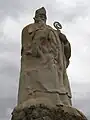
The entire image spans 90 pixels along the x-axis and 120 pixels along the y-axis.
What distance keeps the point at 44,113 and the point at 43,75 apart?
185cm

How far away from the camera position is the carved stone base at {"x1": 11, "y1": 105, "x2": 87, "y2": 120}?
46.9 ft

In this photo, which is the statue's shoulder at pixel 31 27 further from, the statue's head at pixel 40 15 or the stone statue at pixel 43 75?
the statue's head at pixel 40 15

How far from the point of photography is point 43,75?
51.0ft

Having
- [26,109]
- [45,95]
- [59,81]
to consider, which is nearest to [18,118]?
[26,109]

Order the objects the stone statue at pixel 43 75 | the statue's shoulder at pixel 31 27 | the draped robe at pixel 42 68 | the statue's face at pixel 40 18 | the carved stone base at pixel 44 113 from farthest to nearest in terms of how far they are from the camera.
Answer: the statue's face at pixel 40 18 < the statue's shoulder at pixel 31 27 < the draped robe at pixel 42 68 < the stone statue at pixel 43 75 < the carved stone base at pixel 44 113

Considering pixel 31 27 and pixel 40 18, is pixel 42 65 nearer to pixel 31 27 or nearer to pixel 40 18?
pixel 31 27

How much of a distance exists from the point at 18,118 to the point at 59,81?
2425mm

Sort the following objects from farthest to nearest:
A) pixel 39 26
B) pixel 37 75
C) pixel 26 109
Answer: pixel 39 26
pixel 37 75
pixel 26 109

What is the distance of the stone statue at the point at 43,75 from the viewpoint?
14.5 meters

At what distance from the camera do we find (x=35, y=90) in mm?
15234

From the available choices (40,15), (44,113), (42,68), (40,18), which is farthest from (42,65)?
(40,15)

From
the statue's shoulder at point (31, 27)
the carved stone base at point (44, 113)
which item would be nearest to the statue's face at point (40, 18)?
the statue's shoulder at point (31, 27)

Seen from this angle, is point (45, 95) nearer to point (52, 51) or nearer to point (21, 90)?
point (21, 90)

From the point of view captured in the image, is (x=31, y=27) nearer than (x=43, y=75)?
No
